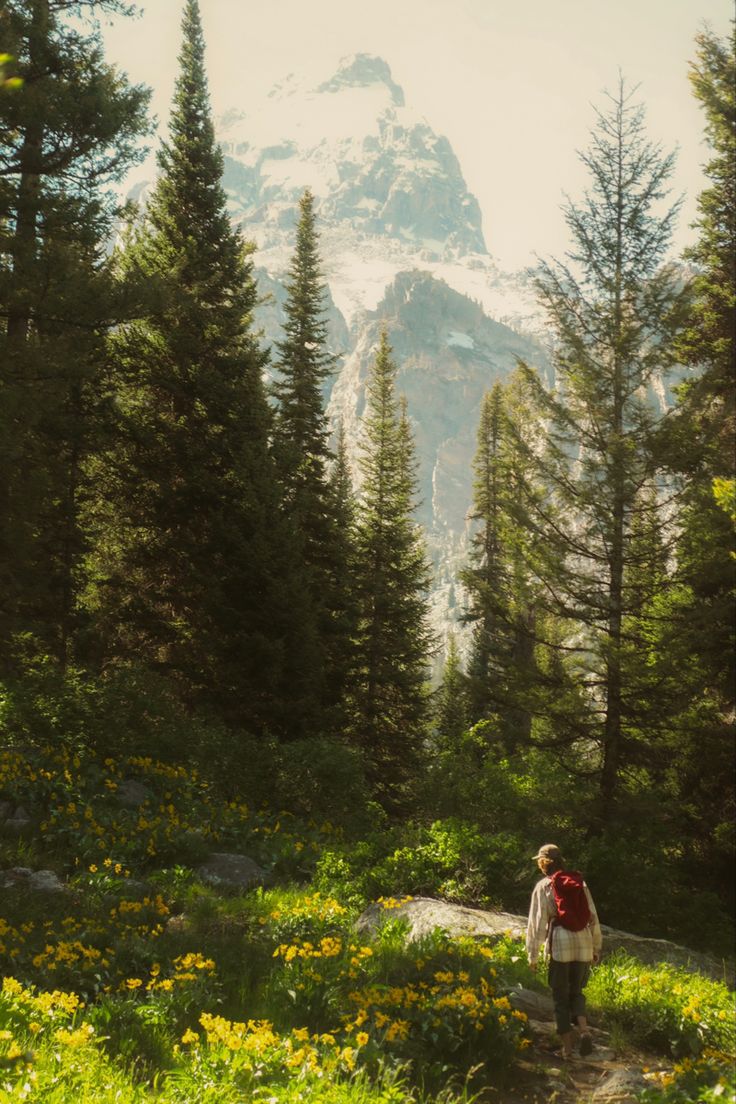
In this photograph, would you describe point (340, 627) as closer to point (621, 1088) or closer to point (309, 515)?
point (309, 515)

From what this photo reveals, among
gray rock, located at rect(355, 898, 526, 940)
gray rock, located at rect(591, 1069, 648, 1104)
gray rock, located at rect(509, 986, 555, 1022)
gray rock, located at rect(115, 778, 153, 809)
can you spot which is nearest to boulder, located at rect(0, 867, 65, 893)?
gray rock, located at rect(115, 778, 153, 809)

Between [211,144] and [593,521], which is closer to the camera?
[593,521]

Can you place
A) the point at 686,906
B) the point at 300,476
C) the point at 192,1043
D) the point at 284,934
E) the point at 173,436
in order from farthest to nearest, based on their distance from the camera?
Answer: the point at 300,476 < the point at 173,436 < the point at 686,906 < the point at 284,934 < the point at 192,1043

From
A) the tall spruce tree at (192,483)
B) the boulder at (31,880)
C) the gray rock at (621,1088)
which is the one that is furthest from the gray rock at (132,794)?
the gray rock at (621,1088)

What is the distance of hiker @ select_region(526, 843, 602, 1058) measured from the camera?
6340 mm

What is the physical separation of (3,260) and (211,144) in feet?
29.3

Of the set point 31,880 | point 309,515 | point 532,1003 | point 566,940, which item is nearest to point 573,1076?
point 566,940

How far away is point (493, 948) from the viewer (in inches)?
291

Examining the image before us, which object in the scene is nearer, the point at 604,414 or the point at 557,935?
the point at 557,935

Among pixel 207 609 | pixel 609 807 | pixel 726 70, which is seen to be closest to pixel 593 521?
pixel 609 807

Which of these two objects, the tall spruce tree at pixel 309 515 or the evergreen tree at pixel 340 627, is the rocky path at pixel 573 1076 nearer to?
the tall spruce tree at pixel 309 515

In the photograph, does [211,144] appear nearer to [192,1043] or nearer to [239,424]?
[239,424]

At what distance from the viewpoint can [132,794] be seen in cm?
1082

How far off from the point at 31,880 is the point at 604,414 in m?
11.6
